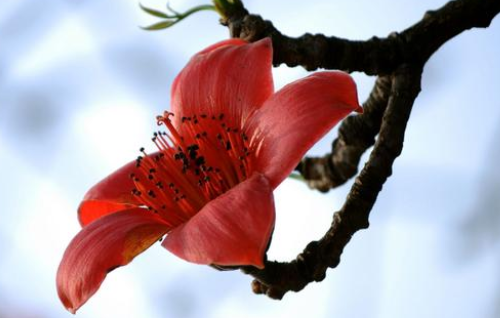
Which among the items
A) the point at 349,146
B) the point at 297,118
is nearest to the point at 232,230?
the point at 297,118

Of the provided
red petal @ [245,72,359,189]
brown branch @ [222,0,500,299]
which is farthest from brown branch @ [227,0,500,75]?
red petal @ [245,72,359,189]

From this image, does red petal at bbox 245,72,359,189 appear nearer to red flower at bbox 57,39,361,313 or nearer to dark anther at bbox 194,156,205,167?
red flower at bbox 57,39,361,313

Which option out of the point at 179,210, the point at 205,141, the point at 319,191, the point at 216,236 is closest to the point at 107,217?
the point at 179,210

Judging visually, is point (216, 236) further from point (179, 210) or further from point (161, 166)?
point (161, 166)

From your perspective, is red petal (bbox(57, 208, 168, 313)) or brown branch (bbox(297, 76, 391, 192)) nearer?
red petal (bbox(57, 208, 168, 313))

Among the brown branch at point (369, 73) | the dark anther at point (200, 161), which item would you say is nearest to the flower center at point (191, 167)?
the dark anther at point (200, 161)

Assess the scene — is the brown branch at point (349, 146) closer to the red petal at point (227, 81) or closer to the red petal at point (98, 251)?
the red petal at point (227, 81)

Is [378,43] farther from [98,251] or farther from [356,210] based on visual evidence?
[98,251]
